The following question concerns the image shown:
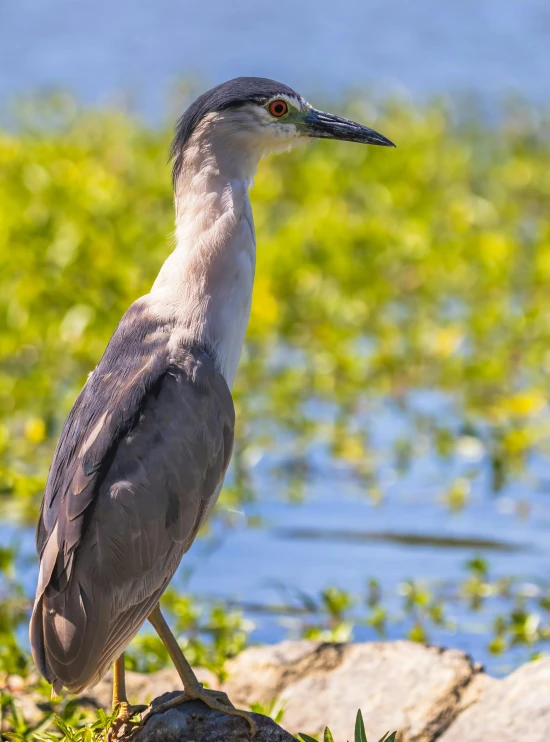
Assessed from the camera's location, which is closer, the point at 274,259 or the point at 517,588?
the point at 517,588

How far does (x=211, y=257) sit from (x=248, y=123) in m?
0.46

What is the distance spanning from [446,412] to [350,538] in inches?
54.6

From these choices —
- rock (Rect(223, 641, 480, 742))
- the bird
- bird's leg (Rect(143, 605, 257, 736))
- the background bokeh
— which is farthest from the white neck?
rock (Rect(223, 641, 480, 742))

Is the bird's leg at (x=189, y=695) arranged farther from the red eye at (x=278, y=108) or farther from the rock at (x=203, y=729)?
the red eye at (x=278, y=108)

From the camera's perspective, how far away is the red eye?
438 cm

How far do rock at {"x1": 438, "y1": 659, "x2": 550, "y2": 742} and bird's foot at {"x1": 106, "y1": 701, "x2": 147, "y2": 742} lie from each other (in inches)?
38.8

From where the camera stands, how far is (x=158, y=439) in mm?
3895

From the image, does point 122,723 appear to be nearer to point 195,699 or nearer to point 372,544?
point 195,699

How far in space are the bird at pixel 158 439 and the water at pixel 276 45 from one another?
31.4 ft

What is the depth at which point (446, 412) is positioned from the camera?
7363mm

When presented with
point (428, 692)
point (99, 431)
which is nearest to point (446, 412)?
point (428, 692)

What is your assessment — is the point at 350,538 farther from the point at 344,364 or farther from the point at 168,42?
the point at 168,42

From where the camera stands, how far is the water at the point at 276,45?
1495cm

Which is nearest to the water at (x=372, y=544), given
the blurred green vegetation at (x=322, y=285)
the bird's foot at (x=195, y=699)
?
the blurred green vegetation at (x=322, y=285)
